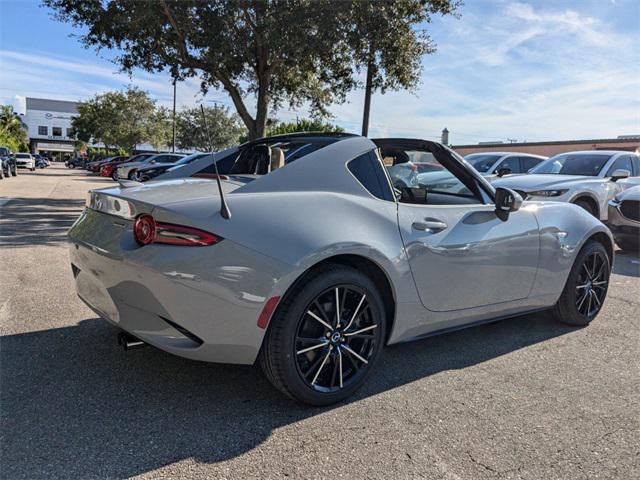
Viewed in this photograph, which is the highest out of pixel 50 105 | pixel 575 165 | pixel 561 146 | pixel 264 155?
pixel 50 105

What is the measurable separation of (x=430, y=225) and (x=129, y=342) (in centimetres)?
191

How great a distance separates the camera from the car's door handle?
10.4 ft

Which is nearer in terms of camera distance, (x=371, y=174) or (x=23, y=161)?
(x=371, y=174)

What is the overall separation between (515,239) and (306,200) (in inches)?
69.0

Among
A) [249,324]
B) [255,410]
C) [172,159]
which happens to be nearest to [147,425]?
[255,410]

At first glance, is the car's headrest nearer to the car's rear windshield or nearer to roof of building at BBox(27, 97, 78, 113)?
the car's rear windshield

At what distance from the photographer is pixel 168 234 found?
8.32 feet

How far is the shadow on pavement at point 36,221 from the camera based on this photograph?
787cm

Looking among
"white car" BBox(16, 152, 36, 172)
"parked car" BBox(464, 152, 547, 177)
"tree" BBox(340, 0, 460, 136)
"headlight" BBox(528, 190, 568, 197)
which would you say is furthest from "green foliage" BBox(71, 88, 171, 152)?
"headlight" BBox(528, 190, 568, 197)

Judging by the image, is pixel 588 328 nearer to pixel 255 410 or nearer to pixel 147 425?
pixel 255 410

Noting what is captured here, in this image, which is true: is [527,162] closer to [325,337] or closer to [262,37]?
[262,37]

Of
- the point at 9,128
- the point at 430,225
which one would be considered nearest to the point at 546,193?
the point at 430,225

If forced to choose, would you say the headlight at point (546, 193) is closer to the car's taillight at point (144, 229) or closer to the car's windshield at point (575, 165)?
the car's windshield at point (575, 165)

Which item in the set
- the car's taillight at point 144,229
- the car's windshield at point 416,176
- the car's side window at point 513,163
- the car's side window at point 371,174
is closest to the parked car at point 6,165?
the car's side window at point 513,163
